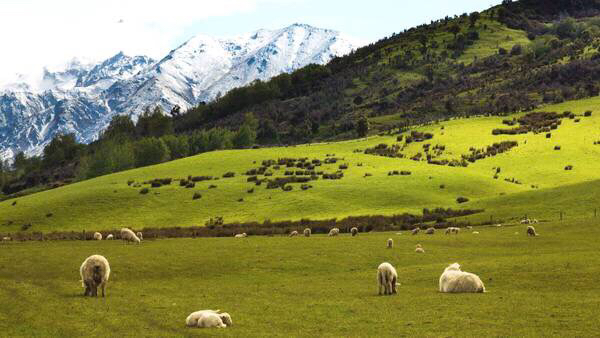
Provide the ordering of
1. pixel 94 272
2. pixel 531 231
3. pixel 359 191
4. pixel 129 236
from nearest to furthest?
pixel 94 272 < pixel 531 231 < pixel 129 236 < pixel 359 191

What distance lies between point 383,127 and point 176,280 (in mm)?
150661

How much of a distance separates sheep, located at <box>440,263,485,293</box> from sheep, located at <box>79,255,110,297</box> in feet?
49.7

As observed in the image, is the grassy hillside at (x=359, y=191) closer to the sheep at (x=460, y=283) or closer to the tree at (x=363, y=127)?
the sheep at (x=460, y=283)

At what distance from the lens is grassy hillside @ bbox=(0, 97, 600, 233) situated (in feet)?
279

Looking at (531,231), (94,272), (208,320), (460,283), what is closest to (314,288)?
(460,283)

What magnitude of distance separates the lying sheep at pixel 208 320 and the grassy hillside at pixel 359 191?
172 feet

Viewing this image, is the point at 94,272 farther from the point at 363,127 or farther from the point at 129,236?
the point at 363,127

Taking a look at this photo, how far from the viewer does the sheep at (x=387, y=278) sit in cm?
3078

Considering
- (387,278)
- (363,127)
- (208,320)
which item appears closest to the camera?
(208,320)

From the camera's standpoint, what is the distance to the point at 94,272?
30.0 m

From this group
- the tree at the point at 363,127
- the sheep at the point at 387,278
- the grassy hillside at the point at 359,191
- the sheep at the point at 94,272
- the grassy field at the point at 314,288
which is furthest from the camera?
the tree at the point at 363,127

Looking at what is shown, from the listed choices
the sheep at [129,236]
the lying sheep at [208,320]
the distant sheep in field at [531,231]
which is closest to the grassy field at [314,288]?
the lying sheep at [208,320]

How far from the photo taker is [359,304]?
27.8m

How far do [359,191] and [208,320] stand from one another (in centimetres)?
7429
